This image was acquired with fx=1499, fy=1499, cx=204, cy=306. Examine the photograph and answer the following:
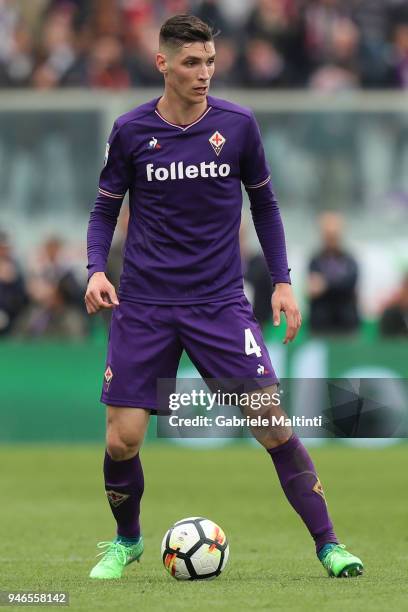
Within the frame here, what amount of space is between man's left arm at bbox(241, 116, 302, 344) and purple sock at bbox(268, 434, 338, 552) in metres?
0.57

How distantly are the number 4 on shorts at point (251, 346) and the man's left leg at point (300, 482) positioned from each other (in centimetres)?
17

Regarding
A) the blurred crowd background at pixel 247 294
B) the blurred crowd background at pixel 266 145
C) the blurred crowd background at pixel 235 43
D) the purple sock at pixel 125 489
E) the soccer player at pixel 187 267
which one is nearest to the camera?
the soccer player at pixel 187 267

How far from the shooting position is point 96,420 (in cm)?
1495

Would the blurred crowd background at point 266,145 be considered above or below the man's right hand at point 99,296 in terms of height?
below

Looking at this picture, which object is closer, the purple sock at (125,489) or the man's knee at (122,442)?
the man's knee at (122,442)

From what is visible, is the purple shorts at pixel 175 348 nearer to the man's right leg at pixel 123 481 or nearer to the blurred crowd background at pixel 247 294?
the man's right leg at pixel 123 481

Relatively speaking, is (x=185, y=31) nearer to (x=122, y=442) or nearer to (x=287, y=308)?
(x=287, y=308)

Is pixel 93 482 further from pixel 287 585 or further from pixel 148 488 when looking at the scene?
pixel 287 585

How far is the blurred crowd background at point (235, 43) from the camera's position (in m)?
17.0

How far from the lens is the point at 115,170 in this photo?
269 inches

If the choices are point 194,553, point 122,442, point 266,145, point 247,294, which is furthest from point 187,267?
point 266,145

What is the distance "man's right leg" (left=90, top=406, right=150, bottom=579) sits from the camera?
6727mm

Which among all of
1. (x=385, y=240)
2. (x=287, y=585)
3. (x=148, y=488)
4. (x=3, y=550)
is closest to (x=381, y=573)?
(x=287, y=585)

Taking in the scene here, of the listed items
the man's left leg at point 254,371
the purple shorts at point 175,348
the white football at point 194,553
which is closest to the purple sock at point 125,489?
the white football at point 194,553
